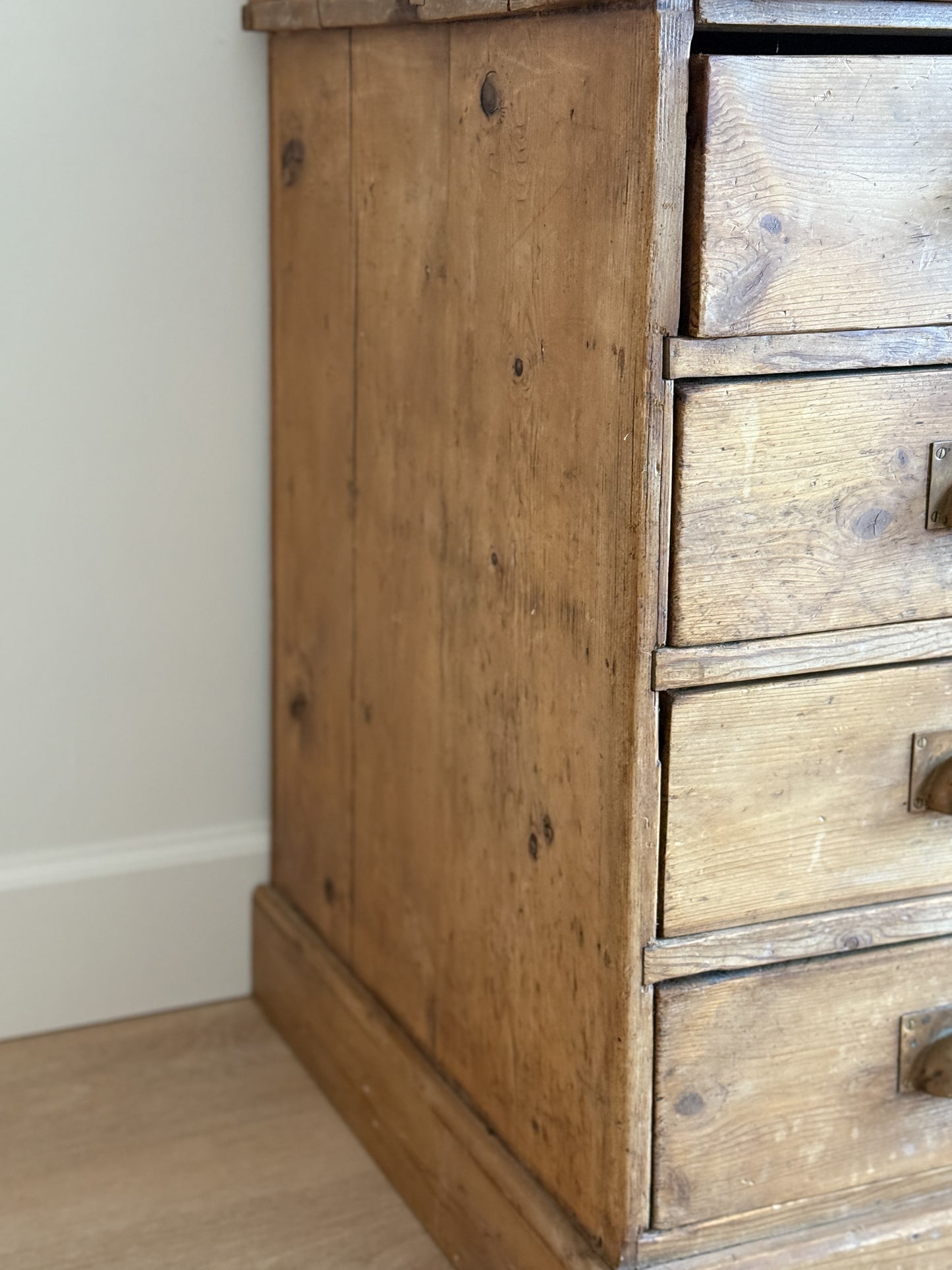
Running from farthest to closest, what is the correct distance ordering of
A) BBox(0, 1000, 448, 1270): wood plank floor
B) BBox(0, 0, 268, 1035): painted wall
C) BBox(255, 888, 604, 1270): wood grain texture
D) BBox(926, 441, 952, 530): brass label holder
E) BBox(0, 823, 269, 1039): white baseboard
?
BBox(0, 823, 269, 1039): white baseboard → BBox(0, 0, 268, 1035): painted wall → BBox(0, 1000, 448, 1270): wood plank floor → BBox(255, 888, 604, 1270): wood grain texture → BBox(926, 441, 952, 530): brass label holder

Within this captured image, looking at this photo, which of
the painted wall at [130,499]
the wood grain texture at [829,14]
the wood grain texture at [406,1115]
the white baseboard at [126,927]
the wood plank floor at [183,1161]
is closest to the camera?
the wood grain texture at [829,14]

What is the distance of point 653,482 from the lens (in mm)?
931

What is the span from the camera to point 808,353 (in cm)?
95

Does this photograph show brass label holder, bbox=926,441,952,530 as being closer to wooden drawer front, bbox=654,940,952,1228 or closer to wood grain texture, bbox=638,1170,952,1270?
wooden drawer front, bbox=654,940,952,1228

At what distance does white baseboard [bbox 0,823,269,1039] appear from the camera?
1.54m

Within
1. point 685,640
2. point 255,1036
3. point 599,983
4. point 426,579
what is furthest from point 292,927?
point 685,640

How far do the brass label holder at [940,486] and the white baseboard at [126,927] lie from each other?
0.85m

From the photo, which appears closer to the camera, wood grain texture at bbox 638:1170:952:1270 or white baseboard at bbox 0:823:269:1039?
wood grain texture at bbox 638:1170:952:1270

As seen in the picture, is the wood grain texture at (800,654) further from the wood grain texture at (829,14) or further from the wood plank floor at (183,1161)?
the wood plank floor at (183,1161)

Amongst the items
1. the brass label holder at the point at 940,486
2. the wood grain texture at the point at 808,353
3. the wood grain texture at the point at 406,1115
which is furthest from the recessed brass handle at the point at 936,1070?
the wood grain texture at the point at 808,353

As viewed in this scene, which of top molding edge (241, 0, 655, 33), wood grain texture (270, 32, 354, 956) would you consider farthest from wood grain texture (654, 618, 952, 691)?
wood grain texture (270, 32, 354, 956)

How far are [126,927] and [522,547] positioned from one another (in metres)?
0.72

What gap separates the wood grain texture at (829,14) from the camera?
2.91 ft

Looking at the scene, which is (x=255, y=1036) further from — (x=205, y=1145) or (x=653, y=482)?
(x=653, y=482)
